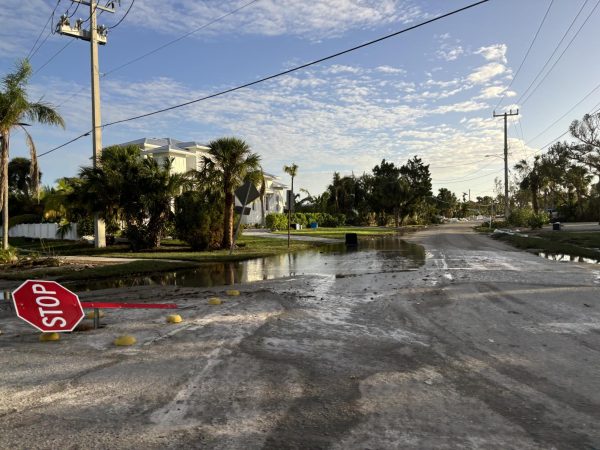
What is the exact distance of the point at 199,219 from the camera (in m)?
22.5

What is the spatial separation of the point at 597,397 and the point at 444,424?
1.62 metres

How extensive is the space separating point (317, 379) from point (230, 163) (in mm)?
18811

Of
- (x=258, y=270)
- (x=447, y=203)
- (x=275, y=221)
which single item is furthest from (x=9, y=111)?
(x=447, y=203)

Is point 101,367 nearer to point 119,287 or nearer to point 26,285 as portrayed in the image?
point 26,285

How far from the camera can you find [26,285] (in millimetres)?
6121

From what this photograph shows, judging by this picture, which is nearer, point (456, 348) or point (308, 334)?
point (456, 348)

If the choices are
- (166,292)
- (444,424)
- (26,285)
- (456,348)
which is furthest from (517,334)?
(166,292)

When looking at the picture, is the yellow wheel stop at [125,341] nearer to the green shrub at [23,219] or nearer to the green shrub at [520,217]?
the green shrub at [23,219]

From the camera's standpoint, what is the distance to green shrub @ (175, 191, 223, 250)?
2261 cm

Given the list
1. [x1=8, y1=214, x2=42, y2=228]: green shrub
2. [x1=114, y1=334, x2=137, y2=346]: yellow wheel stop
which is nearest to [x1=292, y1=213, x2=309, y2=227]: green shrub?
[x1=8, y1=214, x2=42, y2=228]: green shrub

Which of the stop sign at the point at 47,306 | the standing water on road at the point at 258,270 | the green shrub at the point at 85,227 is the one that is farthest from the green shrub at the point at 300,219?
the stop sign at the point at 47,306

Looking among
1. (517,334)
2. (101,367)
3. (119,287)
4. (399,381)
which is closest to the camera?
(399,381)

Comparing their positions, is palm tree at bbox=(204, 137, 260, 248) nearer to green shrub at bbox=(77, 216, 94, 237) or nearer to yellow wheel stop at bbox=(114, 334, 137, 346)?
green shrub at bbox=(77, 216, 94, 237)

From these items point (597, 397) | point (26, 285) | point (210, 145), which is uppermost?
point (210, 145)
